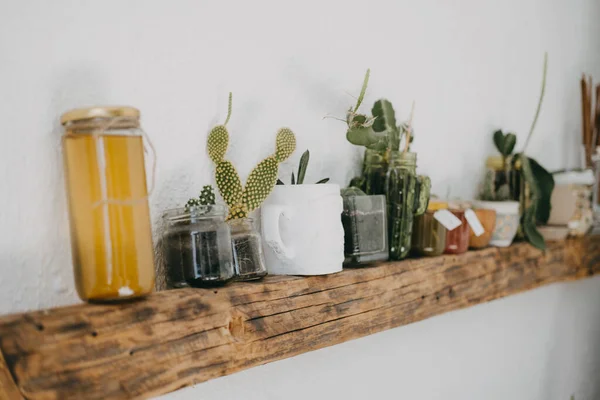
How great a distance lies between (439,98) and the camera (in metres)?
1.32

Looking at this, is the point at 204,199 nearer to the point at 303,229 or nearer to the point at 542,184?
the point at 303,229

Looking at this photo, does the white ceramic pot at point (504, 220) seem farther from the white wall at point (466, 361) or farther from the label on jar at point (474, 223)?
the white wall at point (466, 361)

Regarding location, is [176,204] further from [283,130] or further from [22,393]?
[22,393]

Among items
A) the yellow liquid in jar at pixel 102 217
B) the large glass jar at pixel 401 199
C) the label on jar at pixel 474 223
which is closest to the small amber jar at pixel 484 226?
the label on jar at pixel 474 223

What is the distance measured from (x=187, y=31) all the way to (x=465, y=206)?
66 cm

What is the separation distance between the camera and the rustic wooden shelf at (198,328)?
55 cm

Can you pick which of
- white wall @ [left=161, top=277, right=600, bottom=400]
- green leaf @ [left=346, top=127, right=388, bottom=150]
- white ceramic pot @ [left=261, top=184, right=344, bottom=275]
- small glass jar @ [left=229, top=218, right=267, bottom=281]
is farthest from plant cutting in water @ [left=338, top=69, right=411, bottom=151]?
white wall @ [left=161, top=277, right=600, bottom=400]

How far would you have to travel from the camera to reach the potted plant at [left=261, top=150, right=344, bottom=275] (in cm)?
82

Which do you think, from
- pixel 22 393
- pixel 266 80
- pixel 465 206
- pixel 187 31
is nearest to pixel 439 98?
pixel 465 206

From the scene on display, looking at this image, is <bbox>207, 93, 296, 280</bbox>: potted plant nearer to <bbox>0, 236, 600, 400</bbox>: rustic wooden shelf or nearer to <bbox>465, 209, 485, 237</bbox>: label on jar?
<bbox>0, 236, 600, 400</bbox>: rustic wooden shelf

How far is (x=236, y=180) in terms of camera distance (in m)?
0.81

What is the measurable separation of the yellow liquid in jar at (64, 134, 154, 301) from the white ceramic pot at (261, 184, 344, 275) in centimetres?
25

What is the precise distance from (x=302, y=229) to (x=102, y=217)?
0.30 m

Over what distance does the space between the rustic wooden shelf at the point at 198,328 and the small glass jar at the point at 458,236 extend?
0.03m
